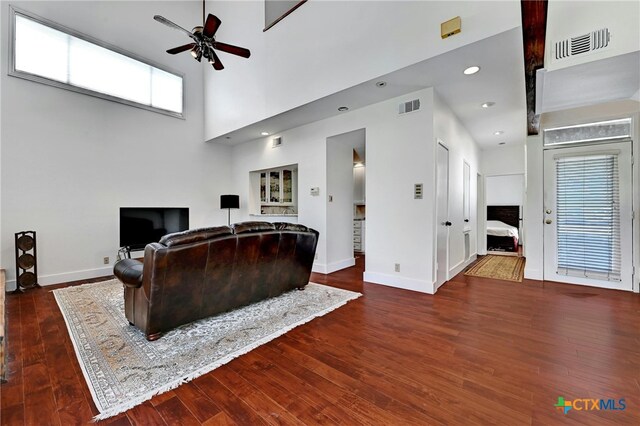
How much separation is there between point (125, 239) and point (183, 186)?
151 cm

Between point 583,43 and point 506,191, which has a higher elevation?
point 583,43

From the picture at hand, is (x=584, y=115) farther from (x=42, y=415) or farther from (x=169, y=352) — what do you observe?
(x=42, y=415)

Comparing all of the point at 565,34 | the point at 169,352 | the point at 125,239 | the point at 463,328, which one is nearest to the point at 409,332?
the point at 463,328

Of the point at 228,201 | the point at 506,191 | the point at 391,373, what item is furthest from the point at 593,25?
the point at 506,191

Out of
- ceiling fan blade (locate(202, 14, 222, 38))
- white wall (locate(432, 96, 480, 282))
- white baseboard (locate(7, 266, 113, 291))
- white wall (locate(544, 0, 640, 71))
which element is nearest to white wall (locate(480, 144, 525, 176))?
white wall (locate(432, 96, 480, 282))

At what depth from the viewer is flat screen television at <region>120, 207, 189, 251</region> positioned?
4934 mm

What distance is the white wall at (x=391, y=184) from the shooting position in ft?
11.8

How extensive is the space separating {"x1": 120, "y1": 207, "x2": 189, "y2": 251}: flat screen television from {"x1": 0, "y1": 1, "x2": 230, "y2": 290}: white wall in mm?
122

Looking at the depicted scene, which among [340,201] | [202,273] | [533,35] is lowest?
[202,273]

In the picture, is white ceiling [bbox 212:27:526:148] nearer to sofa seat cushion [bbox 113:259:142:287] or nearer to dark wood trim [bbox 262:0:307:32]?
dark wood trim [bbox 262:0:307:32]

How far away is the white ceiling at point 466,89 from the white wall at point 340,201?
0.62 metres

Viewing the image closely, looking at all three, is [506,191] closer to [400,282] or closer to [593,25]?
[400,282]

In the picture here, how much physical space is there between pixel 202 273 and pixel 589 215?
5.27 meters

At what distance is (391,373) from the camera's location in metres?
1.83
